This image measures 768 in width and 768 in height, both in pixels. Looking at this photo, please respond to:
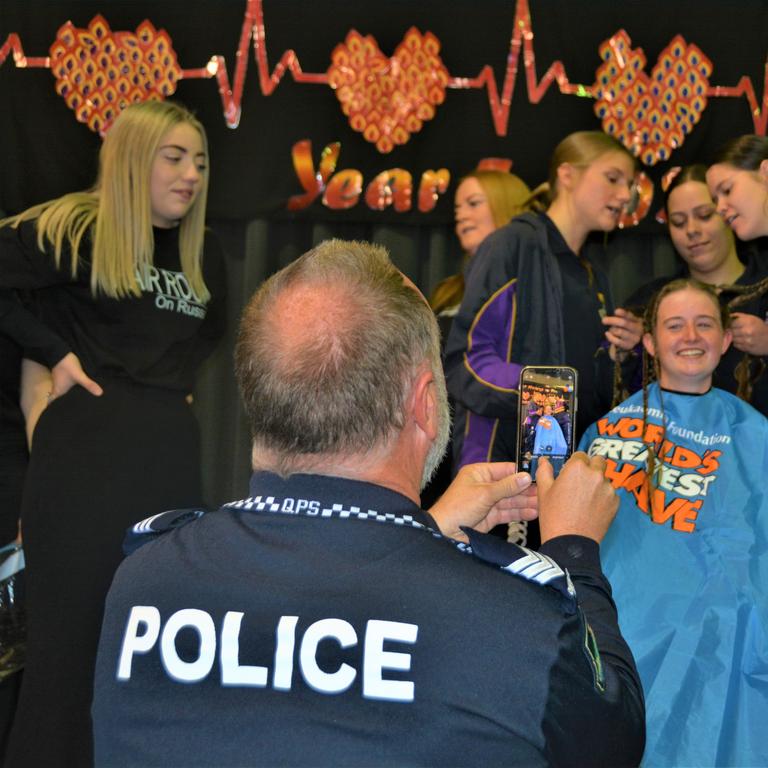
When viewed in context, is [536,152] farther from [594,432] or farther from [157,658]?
[157,658]

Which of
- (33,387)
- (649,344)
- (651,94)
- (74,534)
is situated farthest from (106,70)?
(649,344)

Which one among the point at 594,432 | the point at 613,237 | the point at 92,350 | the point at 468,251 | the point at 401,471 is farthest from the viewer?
the point at 613,237

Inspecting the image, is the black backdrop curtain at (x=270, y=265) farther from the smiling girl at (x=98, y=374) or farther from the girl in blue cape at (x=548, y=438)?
the girl in blue cape at (x=548, y=438)

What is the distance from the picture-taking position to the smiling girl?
2477mm

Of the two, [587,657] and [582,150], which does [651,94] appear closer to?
[582,150]

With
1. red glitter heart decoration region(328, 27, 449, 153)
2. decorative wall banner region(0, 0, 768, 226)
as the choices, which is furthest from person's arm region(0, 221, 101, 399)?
red glitter heart decoration region(328, 27, 449, 153)

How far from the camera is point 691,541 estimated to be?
2.15 m

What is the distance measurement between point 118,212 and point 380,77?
1.14 meters

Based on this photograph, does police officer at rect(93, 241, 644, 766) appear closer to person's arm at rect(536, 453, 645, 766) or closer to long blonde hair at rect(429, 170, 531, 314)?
person's arm at rect(536, 453, 645, 766)

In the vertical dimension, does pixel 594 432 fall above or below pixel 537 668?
below

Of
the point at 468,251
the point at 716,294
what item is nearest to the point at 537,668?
the point at 716,294

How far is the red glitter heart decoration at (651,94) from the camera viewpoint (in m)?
3.32

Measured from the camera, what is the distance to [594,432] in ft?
8.04

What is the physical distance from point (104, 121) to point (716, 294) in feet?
6.73
